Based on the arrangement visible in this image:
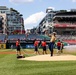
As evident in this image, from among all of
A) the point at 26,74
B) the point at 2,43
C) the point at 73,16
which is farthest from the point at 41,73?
the point at 73,16

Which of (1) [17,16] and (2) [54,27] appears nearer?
(2) [54,27]

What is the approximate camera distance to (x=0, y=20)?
16112cm

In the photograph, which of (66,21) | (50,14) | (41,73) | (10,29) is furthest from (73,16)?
(41,73)

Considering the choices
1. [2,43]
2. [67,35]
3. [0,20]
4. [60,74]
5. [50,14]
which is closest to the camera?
[60,74]

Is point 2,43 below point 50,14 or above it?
below

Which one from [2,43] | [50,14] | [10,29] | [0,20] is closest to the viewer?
[2,43]

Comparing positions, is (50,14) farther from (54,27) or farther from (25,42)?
(25,42)

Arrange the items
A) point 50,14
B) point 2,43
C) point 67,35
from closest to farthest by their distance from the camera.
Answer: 1. point 2,43
2. point 67,35
3. point 50,14

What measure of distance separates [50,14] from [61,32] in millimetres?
36350

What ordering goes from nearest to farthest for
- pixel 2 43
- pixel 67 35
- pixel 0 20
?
1. pixel 2 43
2. pixel 67 35
3. pixel 0 20

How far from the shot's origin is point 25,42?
7925cm

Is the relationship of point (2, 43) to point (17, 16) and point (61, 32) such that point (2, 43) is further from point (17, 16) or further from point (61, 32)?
point (17, 16)

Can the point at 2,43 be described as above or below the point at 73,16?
below

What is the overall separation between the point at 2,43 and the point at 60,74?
220ft
